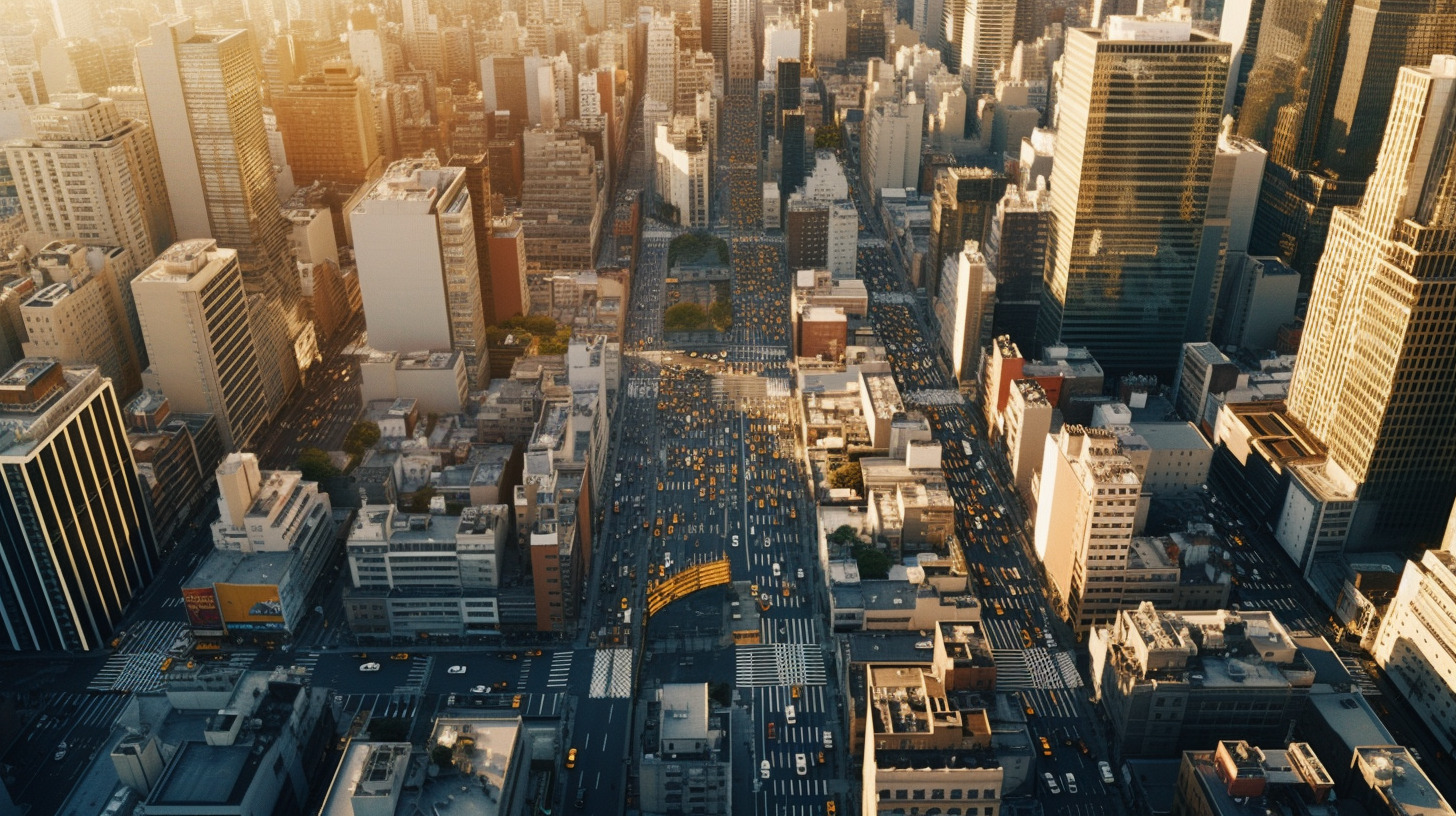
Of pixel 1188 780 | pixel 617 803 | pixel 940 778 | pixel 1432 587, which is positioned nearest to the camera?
pixel 940 778

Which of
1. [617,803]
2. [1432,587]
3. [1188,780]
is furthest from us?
[1432,587]

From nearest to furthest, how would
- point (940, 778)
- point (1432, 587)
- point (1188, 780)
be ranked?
point (940, 778), point (1188, 780), point (1432, 587)

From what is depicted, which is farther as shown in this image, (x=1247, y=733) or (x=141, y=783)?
(x=1247, y=733)

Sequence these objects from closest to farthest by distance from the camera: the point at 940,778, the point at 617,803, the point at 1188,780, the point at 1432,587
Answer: the point at 940,778, the point at 1188,780, the point at 617,803, the point at 1432,587

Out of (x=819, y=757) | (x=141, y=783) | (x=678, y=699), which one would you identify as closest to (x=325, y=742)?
(x=141, y=783)

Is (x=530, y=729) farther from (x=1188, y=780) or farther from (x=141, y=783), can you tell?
(x=1188, y=780)

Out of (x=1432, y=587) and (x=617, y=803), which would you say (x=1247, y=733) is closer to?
(x=1432, y=587)

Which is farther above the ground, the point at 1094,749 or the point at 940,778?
the point at 940,778

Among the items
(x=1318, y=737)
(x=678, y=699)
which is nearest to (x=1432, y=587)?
(x=1318, y=737)

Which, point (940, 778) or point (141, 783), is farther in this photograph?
point (141, 783)
